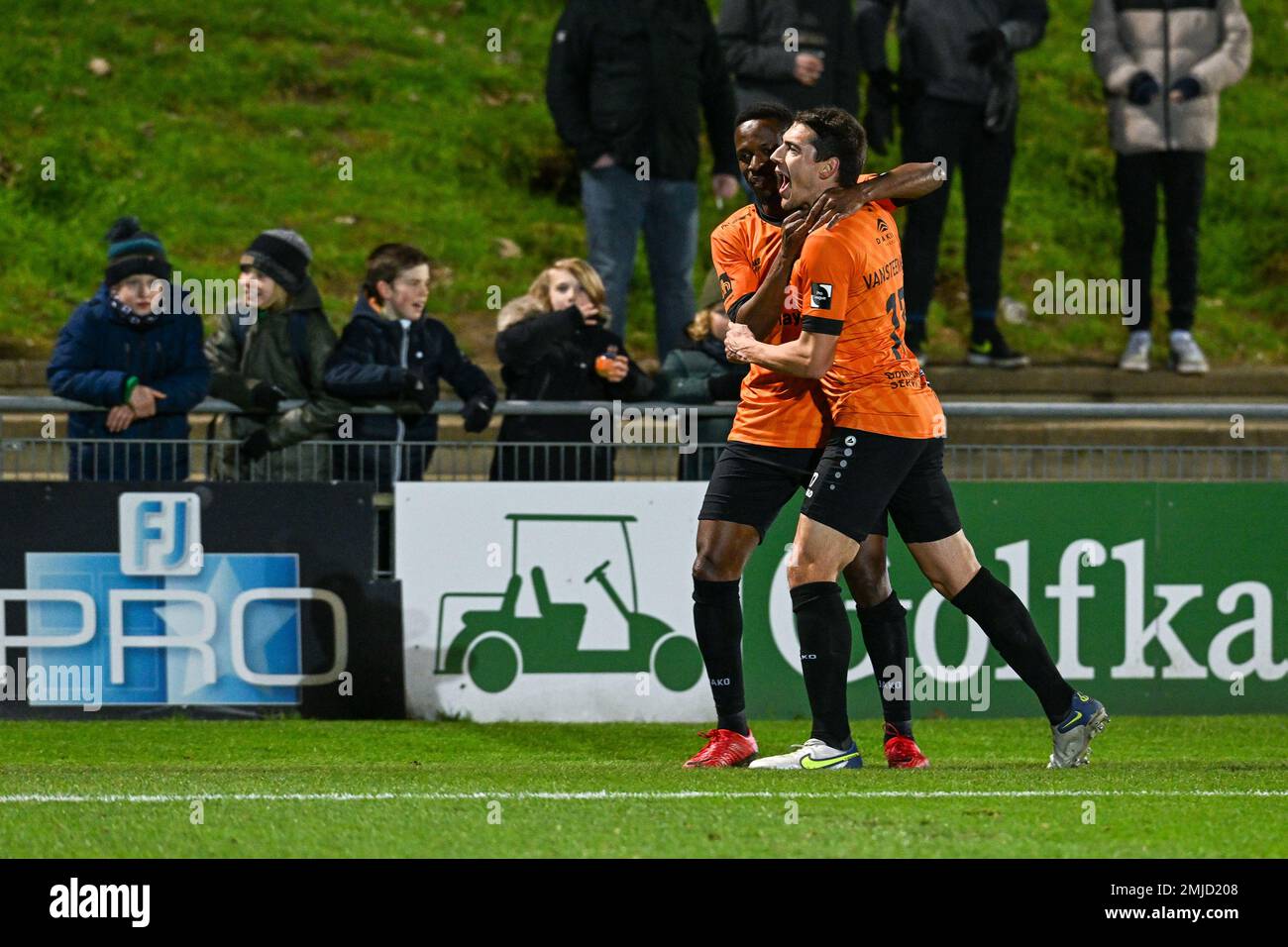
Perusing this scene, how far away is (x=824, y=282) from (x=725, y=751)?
1797 mm

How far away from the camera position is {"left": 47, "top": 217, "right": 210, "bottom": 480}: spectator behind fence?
31.9 feet

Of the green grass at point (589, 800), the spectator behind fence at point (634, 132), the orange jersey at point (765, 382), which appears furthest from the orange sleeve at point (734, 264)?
the spectator behind fence at point (634, 132)

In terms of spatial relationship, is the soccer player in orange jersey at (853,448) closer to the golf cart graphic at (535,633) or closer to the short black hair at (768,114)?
the short black hair at (768,114)

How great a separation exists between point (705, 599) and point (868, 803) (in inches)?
56.3

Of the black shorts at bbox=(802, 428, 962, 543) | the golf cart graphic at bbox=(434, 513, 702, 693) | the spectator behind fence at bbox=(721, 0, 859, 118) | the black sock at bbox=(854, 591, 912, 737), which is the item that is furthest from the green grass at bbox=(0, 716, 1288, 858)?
the spectator behind fence at bbox=(721, 0, 859, 118)

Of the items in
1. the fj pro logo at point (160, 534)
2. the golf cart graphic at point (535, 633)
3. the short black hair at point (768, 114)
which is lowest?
the golf cart graphic at point (535, 633)

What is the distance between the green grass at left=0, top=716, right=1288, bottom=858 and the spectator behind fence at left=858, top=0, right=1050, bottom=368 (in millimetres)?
4173

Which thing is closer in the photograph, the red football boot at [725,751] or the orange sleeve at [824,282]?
the orange sleeve at [824,282]

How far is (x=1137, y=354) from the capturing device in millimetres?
13352

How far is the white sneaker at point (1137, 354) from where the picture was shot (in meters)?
13.4

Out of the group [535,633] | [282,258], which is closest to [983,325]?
[535,633]

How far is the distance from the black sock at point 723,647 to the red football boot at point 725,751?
0.10 ft

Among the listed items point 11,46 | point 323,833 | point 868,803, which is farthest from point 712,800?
point 11,46

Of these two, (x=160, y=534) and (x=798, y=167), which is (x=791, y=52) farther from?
(x=798, y=167)
